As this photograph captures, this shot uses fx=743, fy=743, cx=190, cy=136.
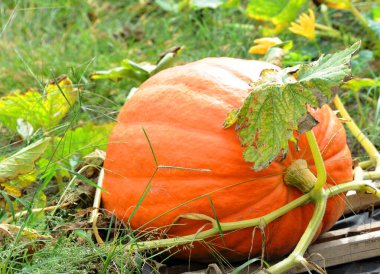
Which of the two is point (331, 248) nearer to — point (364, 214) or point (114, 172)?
point (364, 214)

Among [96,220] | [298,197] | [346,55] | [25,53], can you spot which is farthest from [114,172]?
[25,53]

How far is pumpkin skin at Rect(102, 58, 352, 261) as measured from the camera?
1966mm

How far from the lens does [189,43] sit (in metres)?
3.85

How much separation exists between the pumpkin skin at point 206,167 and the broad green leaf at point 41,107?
48cm

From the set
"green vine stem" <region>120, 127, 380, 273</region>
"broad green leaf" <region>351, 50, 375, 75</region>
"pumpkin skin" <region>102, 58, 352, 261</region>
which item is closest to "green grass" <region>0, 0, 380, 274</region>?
"broad green leaf" <region>351, 50, 375, 75</region>

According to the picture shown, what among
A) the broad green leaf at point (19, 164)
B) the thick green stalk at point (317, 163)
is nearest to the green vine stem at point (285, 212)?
the thick green stalk at point (317, 163)

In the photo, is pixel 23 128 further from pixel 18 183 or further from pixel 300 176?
pixel 300 176

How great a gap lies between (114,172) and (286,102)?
580mm

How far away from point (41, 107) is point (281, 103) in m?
1.11

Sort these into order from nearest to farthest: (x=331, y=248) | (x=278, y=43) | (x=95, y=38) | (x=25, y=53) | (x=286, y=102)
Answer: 1. (x=286, y=102)
2. (x=331, y=248)
3. (x=278, y=43)
4. (x=25, y=53)
5. (x=95, y=38)

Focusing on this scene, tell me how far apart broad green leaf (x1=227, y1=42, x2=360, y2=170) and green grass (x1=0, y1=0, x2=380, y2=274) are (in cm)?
71

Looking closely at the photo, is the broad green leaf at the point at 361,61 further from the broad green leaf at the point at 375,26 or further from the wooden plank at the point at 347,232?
the wooden plank at the point at 347,232

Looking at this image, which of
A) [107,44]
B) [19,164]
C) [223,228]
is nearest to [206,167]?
[223,228]

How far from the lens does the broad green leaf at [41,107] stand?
8.48 feet
